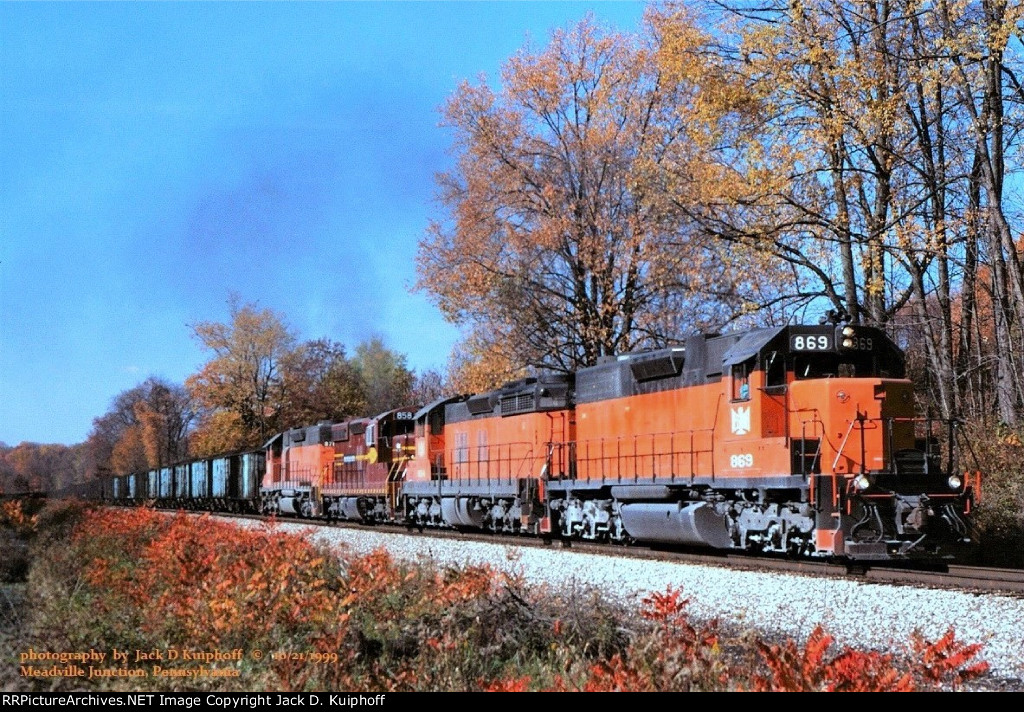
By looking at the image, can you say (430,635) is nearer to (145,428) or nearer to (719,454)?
(719,454)

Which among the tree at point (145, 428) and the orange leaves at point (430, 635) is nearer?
the orange leaves at point (430, 635)

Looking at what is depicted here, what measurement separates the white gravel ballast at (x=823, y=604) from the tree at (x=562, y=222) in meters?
12.8

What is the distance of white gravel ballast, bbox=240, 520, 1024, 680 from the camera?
8.01 meters

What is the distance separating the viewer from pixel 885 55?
17016 millimetres

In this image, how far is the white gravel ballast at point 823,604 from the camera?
8008 mm

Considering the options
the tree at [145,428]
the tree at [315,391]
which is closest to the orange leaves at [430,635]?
the tree at [315,391]

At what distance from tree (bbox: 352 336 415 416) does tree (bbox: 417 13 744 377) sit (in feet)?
125

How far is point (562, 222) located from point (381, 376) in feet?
182

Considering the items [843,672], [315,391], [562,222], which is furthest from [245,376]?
[843,672]

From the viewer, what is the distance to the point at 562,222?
26.1 meters

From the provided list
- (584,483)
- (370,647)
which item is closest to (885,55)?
(584,483)

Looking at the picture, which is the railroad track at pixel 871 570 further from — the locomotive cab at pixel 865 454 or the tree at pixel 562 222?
the tree at pixel 562 222

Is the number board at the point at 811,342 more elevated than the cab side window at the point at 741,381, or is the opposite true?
the number board at the point at 811,342
